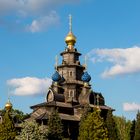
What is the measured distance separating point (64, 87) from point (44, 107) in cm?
574

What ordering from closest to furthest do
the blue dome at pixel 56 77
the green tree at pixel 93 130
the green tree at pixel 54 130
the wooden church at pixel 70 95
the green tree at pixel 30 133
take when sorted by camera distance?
1. the green tree at pixel 93 130
2. the green tree at pixel 30 133
3. the green tree at pixel 54 130
4. the wooden church at pixel 70 95
5. the blue dome at pixel 56 77

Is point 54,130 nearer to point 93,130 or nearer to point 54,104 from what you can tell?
point 93,130

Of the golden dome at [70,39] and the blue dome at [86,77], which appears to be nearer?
the blue dome at [86,77]

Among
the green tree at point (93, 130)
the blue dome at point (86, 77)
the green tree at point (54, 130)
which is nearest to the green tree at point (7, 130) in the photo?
the green tree at point (54, 130)

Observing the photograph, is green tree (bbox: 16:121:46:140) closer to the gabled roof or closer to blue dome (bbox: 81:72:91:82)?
the gabled roof

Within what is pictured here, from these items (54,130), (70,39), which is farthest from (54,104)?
(70,39)

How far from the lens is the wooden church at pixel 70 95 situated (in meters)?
58.4

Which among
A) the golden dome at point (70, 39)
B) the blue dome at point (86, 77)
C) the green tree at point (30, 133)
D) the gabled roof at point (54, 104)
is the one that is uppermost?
the golden dome at point (70, 39)

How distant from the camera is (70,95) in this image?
63312 mm

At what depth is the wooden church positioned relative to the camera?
58.4 metres

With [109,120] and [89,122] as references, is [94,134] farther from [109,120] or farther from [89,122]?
[109,120]

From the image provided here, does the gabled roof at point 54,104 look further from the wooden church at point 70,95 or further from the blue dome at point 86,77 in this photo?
the blue dome at point 86,77

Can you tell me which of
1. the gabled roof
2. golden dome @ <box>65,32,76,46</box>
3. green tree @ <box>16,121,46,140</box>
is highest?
golden dome @ <box>65,32,76,46</box>

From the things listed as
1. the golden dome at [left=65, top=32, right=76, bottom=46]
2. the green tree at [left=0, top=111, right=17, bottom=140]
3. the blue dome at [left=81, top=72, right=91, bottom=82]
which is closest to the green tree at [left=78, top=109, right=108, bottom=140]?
the green tree at [left=0, top=111, right=17, bottom=140]
